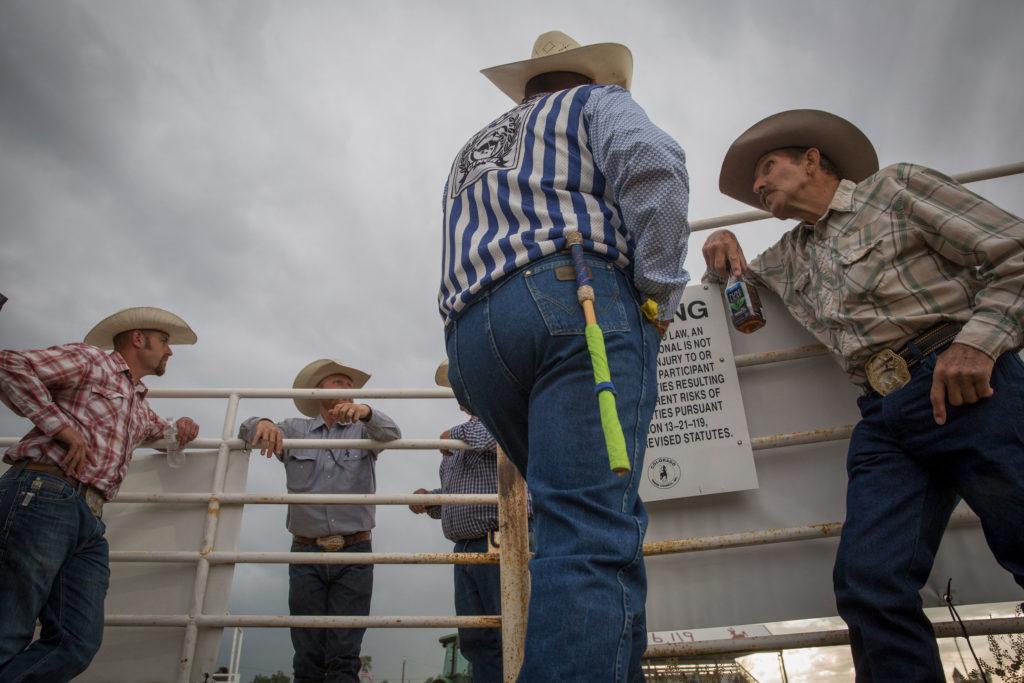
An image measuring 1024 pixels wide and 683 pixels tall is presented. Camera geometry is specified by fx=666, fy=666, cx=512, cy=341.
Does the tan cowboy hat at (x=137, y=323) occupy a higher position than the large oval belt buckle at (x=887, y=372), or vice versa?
the tan cowboy hat at (x=137, y=323)

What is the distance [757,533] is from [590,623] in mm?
1712

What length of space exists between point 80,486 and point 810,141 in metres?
3.62

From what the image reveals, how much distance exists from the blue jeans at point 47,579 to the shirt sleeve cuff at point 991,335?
3.53 meters

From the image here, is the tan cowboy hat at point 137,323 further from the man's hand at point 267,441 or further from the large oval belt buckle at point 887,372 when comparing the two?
the large oval belt buckle at point 887,372

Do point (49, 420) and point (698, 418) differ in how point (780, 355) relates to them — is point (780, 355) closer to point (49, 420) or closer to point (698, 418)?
point (698, 418)

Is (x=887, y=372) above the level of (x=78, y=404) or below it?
below

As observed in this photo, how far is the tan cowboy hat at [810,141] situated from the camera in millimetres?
2736

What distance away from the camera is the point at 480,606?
14.6ft

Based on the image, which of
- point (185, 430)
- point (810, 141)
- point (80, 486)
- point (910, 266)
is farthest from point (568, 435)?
point (185, 430)

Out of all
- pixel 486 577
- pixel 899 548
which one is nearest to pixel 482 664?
pixel 486 577

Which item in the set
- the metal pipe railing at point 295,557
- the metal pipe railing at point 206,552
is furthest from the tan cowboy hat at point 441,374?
the metal pipe railing at point 295,557

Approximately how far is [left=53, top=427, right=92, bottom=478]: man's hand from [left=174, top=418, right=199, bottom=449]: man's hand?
28.7 inches

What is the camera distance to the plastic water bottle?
3811mm

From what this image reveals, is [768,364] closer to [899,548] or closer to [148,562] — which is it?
[899,548]
